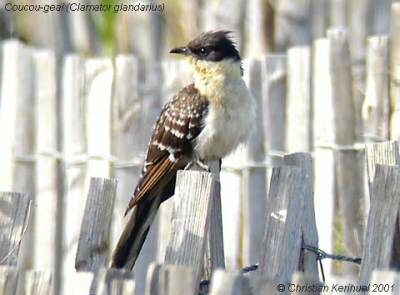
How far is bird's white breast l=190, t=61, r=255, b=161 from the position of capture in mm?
6652

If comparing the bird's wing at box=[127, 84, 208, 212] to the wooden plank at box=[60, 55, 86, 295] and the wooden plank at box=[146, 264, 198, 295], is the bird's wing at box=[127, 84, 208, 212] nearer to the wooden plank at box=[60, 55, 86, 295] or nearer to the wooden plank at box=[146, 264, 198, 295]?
the wooden plank at box=[60, 55, 86, 295]

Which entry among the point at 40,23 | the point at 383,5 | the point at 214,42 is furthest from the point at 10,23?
the point at 214,42

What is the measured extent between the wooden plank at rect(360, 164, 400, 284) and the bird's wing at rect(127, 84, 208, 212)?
2434mm

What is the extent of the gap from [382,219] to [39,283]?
1346mm

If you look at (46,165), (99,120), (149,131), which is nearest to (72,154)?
(46,165)

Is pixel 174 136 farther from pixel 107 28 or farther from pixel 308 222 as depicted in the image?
pixel 107 28

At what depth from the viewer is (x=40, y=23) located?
12.3m

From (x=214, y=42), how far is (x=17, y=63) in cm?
182

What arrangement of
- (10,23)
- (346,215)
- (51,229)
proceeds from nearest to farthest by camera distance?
(346,215) < (51,229) < (10,23)

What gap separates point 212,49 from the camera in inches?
275

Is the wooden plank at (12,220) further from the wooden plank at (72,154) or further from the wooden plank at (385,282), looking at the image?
the wooden plank at (72,154)

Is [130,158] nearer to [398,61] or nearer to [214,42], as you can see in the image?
[214,42]

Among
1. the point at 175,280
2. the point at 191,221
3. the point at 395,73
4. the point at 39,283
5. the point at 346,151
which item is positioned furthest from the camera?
the point at 346,151

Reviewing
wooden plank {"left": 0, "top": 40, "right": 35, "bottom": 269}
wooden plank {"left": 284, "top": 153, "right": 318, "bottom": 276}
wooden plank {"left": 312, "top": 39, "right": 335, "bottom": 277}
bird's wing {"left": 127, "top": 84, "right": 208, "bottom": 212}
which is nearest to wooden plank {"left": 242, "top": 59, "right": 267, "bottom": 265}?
wooden plank {"left": 312, "top": 39, "right": 335, "bottom": 277}
